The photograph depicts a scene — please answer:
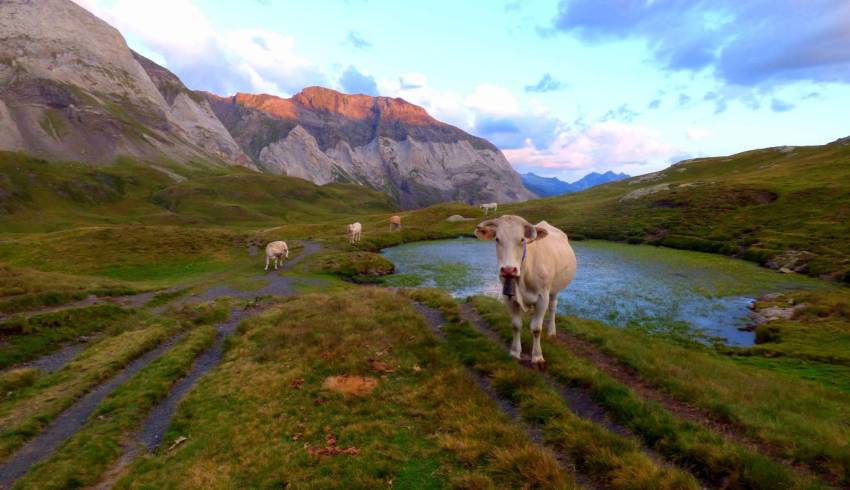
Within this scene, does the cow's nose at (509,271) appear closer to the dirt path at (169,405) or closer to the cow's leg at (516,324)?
the cow's leg at (516,324)

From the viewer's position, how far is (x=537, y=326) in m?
15.7

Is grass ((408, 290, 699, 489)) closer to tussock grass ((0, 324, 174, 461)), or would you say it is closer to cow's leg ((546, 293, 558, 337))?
cow's leg ((546, 293, 558, 337))

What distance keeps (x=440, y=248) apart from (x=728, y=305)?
45.1 metres

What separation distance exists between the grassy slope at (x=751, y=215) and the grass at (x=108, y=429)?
192 ft

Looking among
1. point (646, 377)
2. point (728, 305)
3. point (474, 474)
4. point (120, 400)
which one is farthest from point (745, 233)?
point (120, 400)

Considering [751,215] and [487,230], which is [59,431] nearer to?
[487,230]

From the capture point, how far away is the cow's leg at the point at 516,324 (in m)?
15.9

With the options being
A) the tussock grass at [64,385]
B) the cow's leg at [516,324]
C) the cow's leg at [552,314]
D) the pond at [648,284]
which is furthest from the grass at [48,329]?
the cow's leg at [552,314]

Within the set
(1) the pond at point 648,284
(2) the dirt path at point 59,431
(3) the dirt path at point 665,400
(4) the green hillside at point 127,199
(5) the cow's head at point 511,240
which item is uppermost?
(4) the green hillside at point 127,199

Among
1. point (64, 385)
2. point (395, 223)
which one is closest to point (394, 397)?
point (64, 385)

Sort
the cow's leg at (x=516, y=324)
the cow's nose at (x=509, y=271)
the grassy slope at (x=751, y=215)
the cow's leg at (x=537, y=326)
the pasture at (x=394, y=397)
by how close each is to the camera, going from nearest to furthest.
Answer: the pasture at (x=394, y=397), the cow's nose at (x=509, y=271), the cow's leg at (x=537, y=326), the cow's leg at (x=516, y=324), the grassy slope at (x=751, y=215)

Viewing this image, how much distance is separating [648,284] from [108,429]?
4444cm

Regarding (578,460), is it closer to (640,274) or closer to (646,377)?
(646,377)

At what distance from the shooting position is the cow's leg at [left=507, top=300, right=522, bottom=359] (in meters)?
15.9
